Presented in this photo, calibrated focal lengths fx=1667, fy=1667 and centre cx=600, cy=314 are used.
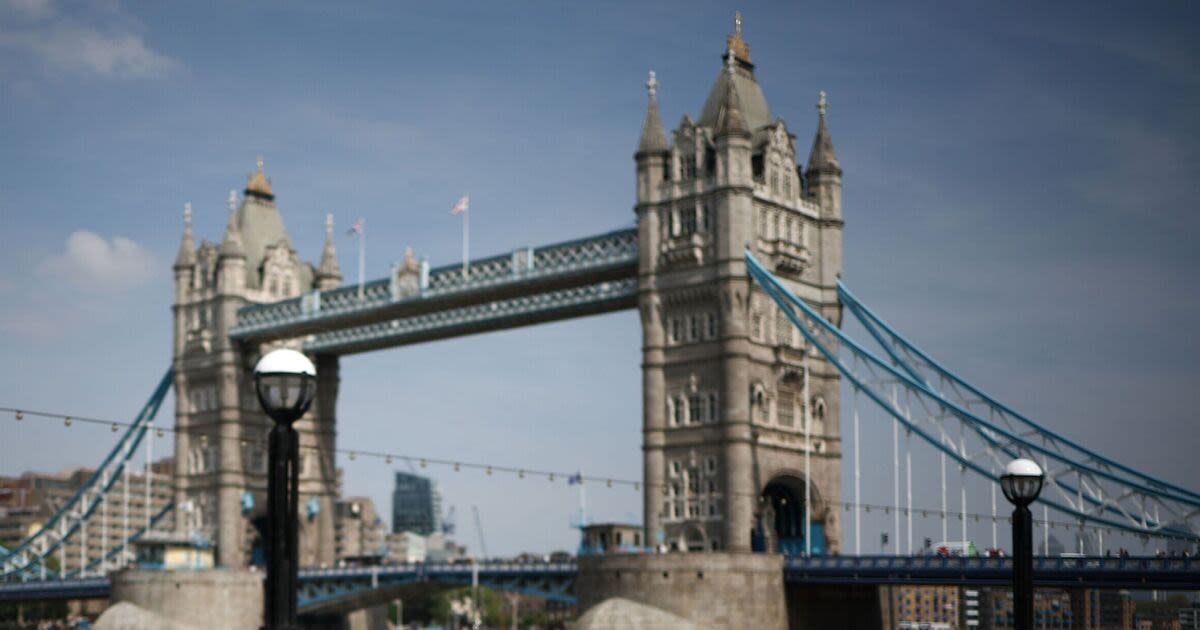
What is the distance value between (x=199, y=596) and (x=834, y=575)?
39798 millimetres

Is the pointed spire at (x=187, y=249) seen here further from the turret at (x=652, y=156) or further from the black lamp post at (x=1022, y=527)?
the black lamp post at (x=1022, y=527)

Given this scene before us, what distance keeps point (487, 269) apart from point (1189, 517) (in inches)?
1583

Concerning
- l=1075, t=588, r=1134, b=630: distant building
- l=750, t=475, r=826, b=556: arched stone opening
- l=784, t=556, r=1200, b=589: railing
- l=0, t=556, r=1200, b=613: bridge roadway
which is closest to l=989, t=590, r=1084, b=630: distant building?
l=1075, t=588, r=1134, b=630: distant building

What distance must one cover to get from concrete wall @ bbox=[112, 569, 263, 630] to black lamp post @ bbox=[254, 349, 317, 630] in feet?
253

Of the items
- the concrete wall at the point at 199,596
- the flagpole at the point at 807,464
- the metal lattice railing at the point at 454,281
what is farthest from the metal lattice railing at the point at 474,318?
the concrete wall at the point at 199,596

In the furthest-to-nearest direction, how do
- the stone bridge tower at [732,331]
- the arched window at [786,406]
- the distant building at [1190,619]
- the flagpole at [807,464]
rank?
the arched window at [786,406]
the stone bridge tower at [732,331]
the flagpole at [807,464]
the distant building at [1190,619]

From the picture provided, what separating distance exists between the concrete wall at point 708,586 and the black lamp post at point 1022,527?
43345 mm

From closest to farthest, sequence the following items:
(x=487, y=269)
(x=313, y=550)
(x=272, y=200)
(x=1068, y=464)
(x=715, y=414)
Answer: (x=1068, y=464) → (x=715, y=414) → (x=487, y=269) → (x=313, y=550) → (x=272, y=200)

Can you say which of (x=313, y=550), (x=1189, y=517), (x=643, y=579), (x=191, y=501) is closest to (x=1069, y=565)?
(x=1189, y=517)

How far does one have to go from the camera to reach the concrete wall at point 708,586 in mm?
69562

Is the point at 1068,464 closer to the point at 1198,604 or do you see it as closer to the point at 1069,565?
the point at 1069,565

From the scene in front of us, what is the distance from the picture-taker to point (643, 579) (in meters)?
70.8

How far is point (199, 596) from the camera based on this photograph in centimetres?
9312

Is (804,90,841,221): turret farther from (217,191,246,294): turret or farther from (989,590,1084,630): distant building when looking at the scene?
(217,191,246,294): turret
